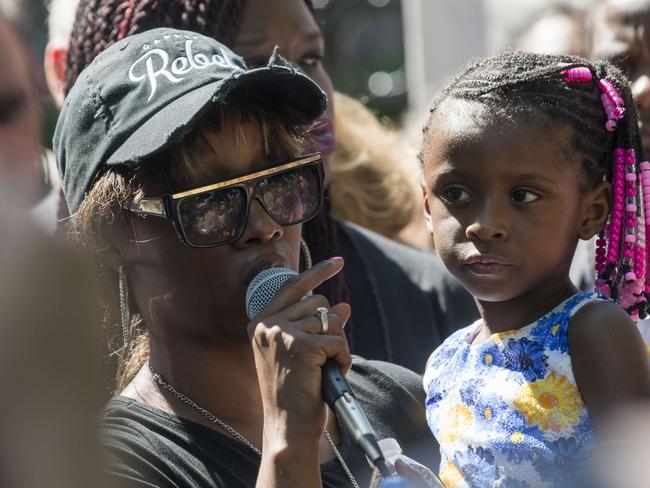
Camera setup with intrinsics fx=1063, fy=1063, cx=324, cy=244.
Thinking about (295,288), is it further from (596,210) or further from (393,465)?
(596,210)

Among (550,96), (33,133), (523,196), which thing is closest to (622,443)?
(523,196)

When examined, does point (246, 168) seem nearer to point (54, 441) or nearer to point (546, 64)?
point (546, 64)

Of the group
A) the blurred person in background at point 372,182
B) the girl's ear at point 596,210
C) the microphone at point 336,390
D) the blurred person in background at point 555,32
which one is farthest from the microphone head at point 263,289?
the blurred person in background at point 555,32

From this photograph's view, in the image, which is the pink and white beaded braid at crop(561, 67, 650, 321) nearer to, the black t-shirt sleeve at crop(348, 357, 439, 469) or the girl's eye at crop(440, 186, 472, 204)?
the girl's eye at crop(440, 186, 472, 204)

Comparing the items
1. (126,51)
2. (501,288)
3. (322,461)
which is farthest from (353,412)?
(126,51)

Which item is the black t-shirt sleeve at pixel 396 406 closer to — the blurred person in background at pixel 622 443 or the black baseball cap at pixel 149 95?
the blurred person in background at pixel 622 443

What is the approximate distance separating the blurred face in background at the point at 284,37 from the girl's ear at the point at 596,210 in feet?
2.82

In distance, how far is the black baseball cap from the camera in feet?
7.41

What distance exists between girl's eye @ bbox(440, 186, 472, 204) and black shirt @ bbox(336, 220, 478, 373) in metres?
0.92

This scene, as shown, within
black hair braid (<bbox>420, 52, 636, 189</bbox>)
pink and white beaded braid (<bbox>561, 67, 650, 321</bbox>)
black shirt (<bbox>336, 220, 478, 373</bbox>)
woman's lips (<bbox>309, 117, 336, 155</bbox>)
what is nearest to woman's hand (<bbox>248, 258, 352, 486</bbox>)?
black hair braid (<bbox>420, 52, 636, 189</bbox>)

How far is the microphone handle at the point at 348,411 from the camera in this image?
175cm

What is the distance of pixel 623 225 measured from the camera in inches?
105

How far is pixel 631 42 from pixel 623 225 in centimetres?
130

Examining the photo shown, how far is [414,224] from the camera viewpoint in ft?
18.9
